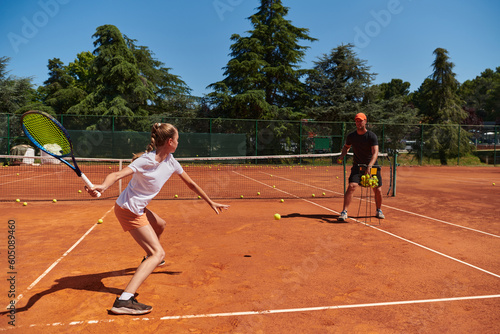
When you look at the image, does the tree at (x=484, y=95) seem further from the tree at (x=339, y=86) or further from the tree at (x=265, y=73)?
the tree at (x=265, y=73)

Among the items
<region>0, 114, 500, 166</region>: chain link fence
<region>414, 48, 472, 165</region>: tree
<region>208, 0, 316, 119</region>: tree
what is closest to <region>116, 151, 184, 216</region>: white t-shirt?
<region>0, 114, 500, 166</region>: chain link fence

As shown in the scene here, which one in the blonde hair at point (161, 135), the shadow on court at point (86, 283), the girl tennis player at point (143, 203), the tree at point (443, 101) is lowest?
the shadow on court at point (86, 283)

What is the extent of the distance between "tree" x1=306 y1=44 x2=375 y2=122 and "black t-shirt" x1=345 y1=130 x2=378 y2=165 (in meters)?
20.7

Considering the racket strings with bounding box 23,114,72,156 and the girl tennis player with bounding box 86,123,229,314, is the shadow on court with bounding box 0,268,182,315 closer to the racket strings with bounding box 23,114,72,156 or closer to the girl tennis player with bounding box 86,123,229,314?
the girl tennis player with bounding box 86,123,229,314

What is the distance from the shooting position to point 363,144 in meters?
6.03

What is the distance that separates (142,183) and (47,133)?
4.12ft

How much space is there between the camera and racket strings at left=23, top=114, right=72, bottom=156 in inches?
124

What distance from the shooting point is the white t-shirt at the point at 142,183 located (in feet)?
9.15

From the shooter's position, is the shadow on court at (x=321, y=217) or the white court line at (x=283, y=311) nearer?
the white court line at (x=283, y=311)

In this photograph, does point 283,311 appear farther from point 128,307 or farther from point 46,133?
point 46,133

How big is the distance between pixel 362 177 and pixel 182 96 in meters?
29.2

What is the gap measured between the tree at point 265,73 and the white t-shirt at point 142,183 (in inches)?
865

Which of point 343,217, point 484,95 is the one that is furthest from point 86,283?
point 484,95

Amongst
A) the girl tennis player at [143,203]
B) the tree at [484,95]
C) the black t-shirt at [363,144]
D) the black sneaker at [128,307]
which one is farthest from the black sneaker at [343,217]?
the tree at [484,95]
